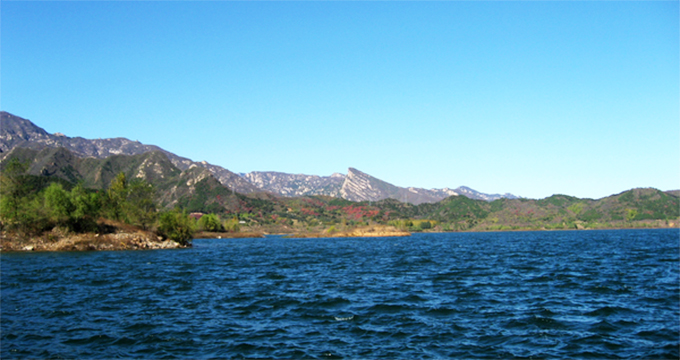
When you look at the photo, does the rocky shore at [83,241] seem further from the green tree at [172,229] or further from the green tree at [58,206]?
the green tree at [172,229]

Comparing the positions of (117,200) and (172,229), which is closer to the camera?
(172,229)

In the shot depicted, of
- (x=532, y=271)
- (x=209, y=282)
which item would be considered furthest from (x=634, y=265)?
(x=209, y=282)

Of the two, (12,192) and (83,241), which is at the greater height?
(12,192)

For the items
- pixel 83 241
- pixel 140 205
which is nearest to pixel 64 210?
pixel 83 241

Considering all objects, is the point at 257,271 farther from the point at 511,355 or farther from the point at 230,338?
the point at 511,355

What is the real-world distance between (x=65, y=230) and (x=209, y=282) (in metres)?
68.6

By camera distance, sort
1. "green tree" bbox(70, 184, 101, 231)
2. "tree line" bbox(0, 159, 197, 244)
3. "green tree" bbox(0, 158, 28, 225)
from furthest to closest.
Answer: "green tree" bbox(70, 184, 101, 231) < "tree line" bbox(0, 159, 197, 244) < "green tree" bbox(0, 158, 28, 225)

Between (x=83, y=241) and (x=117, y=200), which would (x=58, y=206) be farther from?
(x=117, y=200)

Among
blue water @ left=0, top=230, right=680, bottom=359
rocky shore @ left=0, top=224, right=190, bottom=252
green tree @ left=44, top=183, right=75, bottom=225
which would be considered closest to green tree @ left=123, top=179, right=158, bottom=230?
rocky shore @ left=0, top=224, right=190, bottom=252

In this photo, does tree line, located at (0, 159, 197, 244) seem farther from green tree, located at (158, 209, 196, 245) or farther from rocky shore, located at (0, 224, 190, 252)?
rocky shore, located at (0, 224, 190, 252)

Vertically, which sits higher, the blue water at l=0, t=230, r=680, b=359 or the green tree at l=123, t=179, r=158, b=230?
the green tree at l=123, t=179, r=158, b=230

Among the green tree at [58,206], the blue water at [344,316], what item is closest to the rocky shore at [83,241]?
the green tree at [58,206]

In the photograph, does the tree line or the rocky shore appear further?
the tree line

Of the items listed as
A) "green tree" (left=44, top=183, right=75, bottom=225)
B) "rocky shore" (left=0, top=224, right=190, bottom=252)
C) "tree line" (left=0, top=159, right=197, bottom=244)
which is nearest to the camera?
"rocky shore" (left=0, top=224, right=190, bottom=252)
